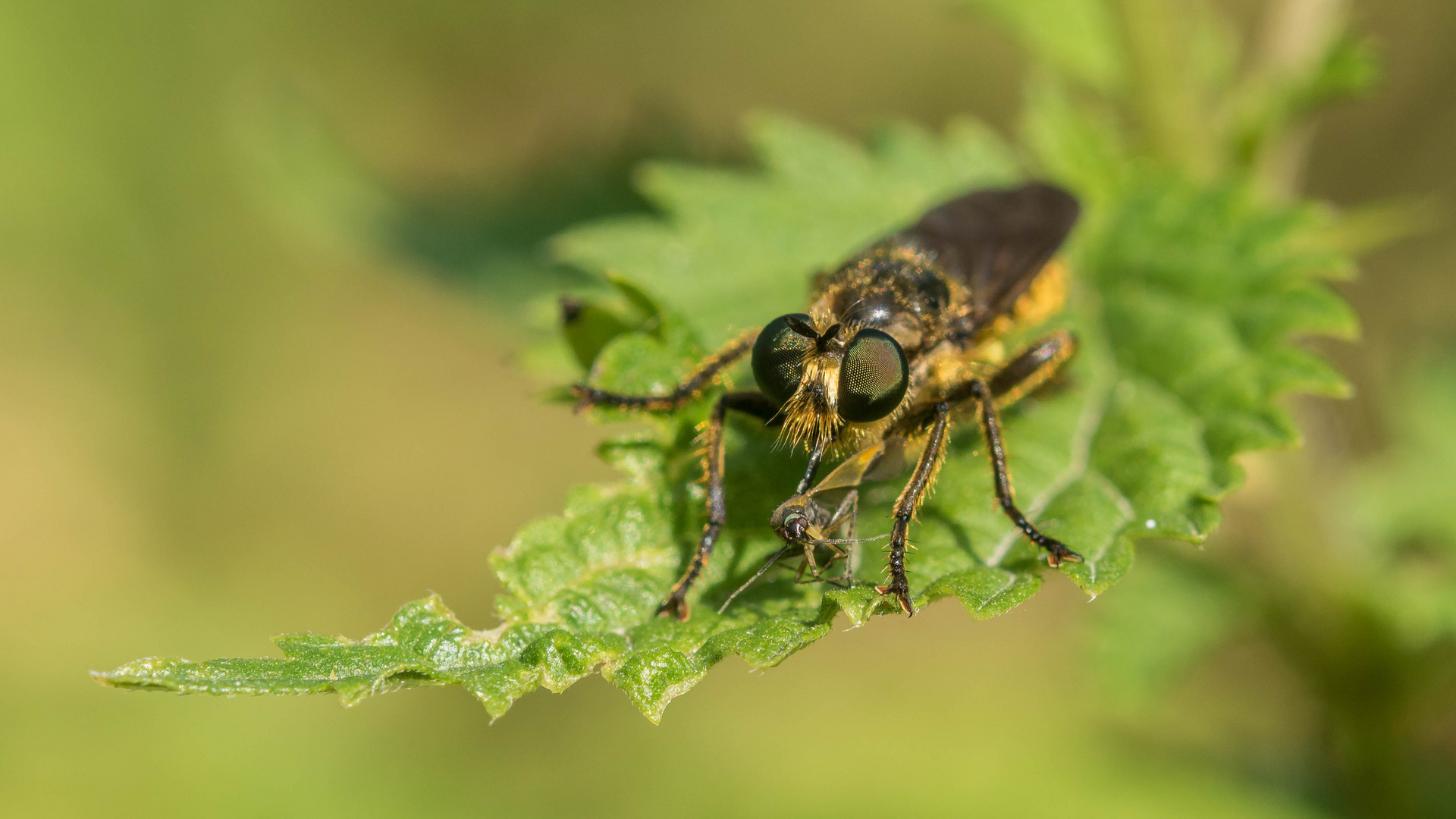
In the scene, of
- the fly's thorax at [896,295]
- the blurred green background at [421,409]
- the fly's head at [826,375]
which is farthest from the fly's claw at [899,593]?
the blurred green background at [421,409]

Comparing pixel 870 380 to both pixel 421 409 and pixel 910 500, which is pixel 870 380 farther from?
pixel 421 409

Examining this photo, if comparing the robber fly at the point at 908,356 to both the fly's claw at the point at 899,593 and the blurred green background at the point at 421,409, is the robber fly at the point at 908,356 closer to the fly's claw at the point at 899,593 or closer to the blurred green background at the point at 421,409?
the fly's claw at the point at 899,593

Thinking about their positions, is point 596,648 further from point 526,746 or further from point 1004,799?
point 526,746

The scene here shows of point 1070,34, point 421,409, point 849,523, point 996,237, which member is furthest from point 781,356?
point 421,409

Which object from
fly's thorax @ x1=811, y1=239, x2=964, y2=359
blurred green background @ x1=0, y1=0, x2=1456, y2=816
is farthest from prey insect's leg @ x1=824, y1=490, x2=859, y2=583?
blurred green background @ x1=0, y1=0, x2=1456, y2=816

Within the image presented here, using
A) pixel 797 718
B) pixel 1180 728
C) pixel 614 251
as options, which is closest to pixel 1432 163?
pixel 1180 728

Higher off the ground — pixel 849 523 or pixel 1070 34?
pixel 1070 34
